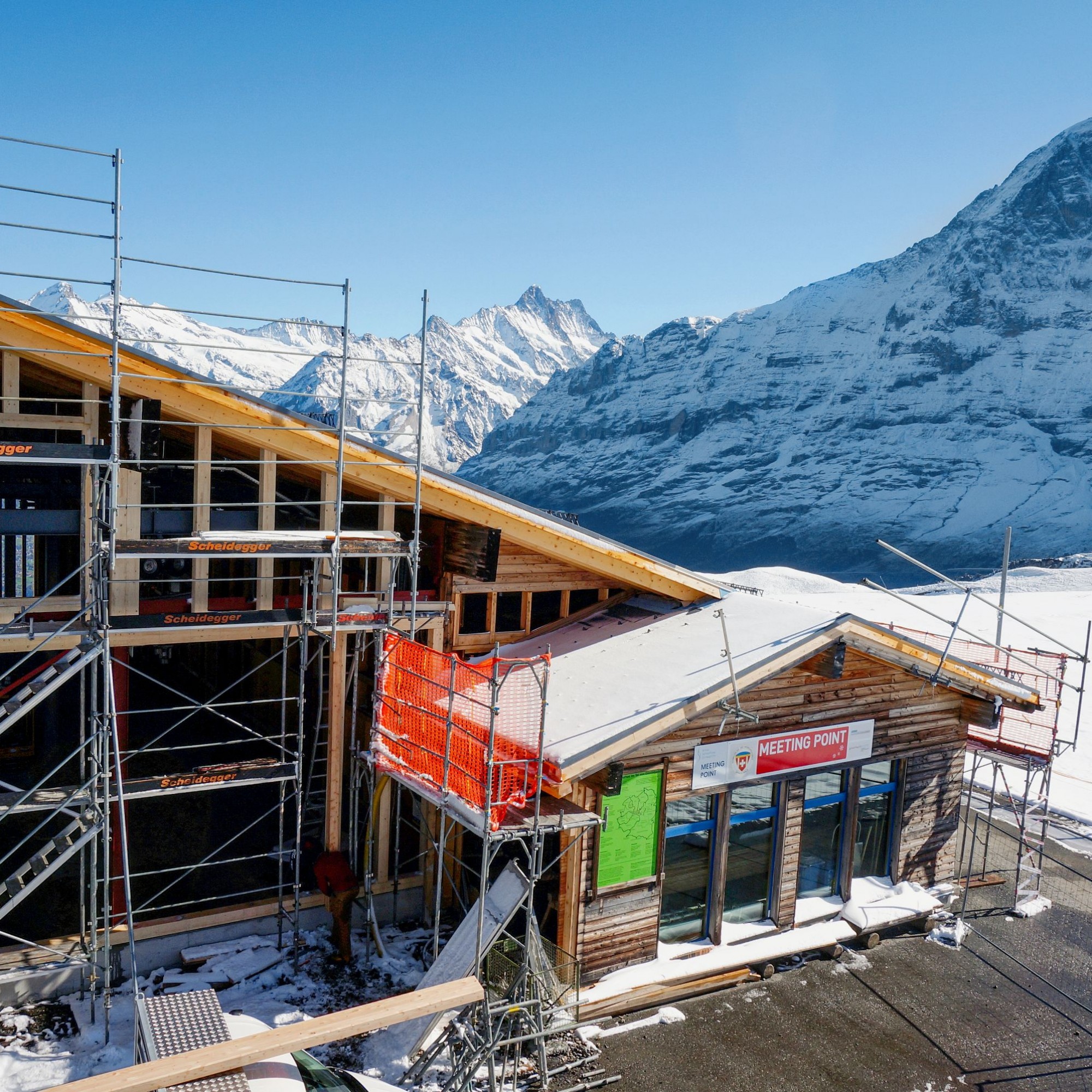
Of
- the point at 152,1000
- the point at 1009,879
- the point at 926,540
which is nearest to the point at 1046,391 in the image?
the point at 926,540

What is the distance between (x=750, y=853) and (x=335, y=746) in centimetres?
594

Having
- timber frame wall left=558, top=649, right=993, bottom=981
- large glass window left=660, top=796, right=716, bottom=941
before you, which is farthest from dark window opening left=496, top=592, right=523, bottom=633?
large glass window left=660, top=796, right=716, bottom=941

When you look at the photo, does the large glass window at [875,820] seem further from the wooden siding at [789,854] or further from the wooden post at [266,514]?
the wooden post at [266,514]

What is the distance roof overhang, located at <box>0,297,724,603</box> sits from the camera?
33.2 ft

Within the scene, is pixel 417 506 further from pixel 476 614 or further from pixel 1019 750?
pixel 1019 750

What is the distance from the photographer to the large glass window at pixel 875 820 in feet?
45.8

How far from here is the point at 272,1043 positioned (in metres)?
7.37

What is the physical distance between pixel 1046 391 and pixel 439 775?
192 m

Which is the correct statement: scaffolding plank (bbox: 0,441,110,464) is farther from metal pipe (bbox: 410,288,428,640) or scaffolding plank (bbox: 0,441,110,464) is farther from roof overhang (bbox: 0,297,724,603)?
metal pipe (bbox: 410,288,428,640)

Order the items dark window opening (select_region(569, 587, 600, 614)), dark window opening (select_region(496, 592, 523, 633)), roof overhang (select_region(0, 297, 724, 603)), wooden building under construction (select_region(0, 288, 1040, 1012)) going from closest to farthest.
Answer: roof overhang (select_region(0, 297, 724, 603)), wooden building under construction (select_region(0, 288, 1040, 1012)), dark window opening (select_region(496, 592, 523, 633)), dark window opening (select_region(569, 587, 600, 614))

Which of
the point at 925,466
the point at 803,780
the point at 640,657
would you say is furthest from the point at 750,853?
the point at 925,466

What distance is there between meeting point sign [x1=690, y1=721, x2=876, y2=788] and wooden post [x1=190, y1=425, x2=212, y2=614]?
21.5ft

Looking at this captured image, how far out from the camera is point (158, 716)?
21266 mm

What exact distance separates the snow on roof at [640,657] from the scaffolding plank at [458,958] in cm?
156
